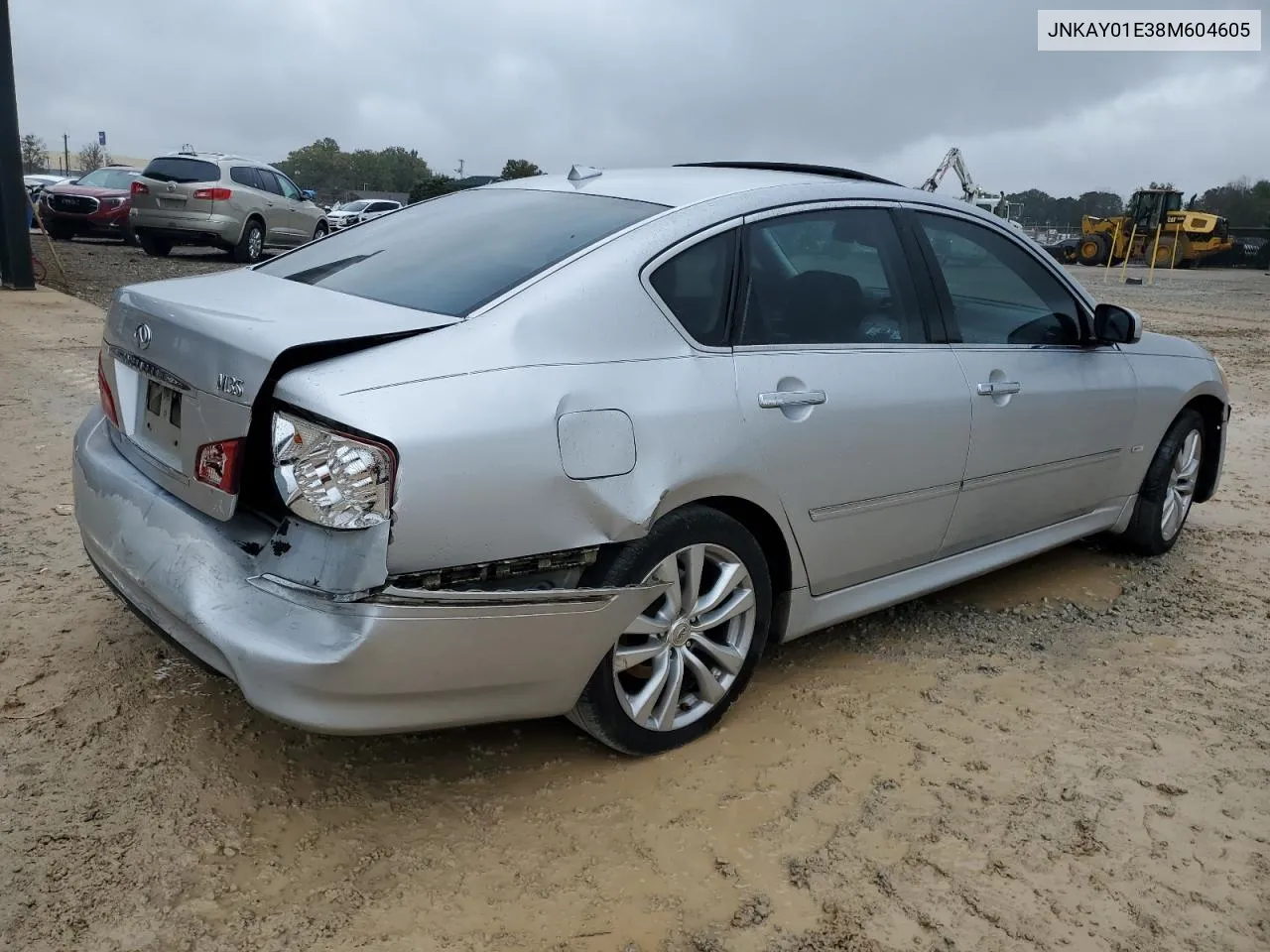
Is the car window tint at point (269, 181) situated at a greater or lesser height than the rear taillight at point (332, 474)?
greater

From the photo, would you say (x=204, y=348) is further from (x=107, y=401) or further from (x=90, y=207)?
(x=90, y=207)

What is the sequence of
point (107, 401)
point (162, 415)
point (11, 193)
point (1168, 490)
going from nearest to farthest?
1. point (162, 415)
2. point (107, 401)
3. point (1168, 490)
4. point (11, 193)

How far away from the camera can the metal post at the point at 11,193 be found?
476 inches

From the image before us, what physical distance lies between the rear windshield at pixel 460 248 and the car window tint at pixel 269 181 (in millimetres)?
15375

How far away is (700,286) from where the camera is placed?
2947 mm

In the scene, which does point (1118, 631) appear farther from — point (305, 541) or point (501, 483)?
point (305, 541)

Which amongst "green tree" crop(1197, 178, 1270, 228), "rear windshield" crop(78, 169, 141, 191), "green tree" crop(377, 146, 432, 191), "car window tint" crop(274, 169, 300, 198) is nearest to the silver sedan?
"car window tint" crop(274, 169, 300, 198)

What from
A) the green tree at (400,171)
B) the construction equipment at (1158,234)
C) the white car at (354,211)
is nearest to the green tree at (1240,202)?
the construction equipment at (1158,234)

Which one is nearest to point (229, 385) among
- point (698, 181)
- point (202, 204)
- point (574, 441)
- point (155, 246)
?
point (574, 441)

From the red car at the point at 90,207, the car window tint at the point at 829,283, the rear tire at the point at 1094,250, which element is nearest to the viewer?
the car window tint at the point at 829,283

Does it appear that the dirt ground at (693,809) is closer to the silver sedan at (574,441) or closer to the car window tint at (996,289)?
the silver sedan at (574,441)

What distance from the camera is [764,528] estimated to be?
10.1 ft

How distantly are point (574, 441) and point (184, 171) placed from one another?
16.2m

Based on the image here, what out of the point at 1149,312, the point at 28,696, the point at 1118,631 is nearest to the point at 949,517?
the point at 1118,631
